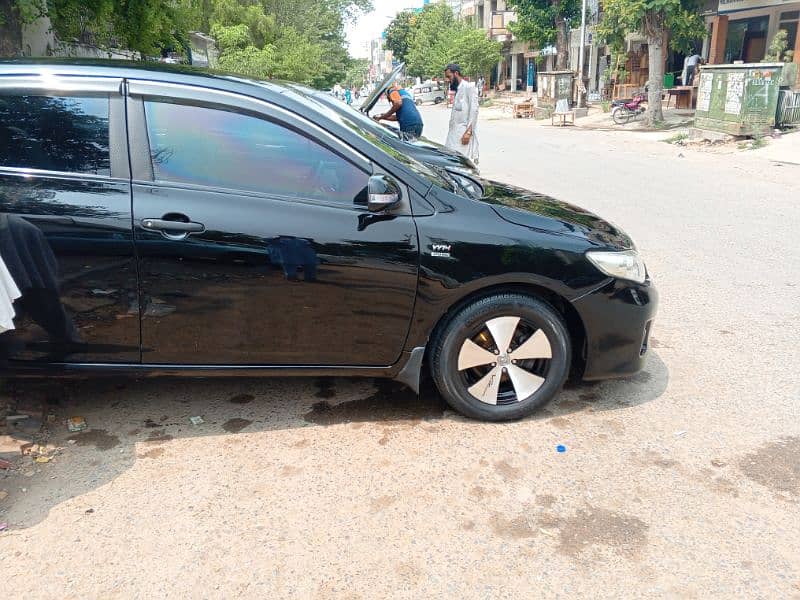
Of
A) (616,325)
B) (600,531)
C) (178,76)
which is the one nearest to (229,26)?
(178,76)

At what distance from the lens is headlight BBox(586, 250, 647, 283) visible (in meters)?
3.41

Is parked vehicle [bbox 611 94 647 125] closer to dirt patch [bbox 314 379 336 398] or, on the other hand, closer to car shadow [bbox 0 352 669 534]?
car shadow [bbox 0 352 669 534]

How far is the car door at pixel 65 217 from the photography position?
9.85ft

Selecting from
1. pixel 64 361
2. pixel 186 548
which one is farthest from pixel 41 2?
pixel 186 548

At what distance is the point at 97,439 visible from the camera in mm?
3393

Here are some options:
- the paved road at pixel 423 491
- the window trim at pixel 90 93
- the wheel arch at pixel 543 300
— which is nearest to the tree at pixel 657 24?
the paved road at pixel 423 491

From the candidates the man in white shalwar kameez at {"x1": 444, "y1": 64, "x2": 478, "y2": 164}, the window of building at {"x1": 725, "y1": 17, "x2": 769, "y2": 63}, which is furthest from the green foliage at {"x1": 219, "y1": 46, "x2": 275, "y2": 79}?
the window of building at {"x1": 725, "y1": 17, "x2": 769, "y2": 63}

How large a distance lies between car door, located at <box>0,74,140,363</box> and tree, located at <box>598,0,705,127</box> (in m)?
20.1

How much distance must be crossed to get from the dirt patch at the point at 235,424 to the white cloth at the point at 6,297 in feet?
3.74

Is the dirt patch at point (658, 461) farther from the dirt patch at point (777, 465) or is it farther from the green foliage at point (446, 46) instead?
the green foliage at point (446, 46)

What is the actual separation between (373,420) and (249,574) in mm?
1245

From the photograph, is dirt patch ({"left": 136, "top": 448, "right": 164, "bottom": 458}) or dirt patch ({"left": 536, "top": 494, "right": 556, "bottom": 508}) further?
dirt patch ({"left": 136, "top": 448, "right": 164, "bottom": 458})

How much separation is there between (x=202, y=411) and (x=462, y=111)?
7234 mm

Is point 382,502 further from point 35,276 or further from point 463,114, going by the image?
point 463,114
